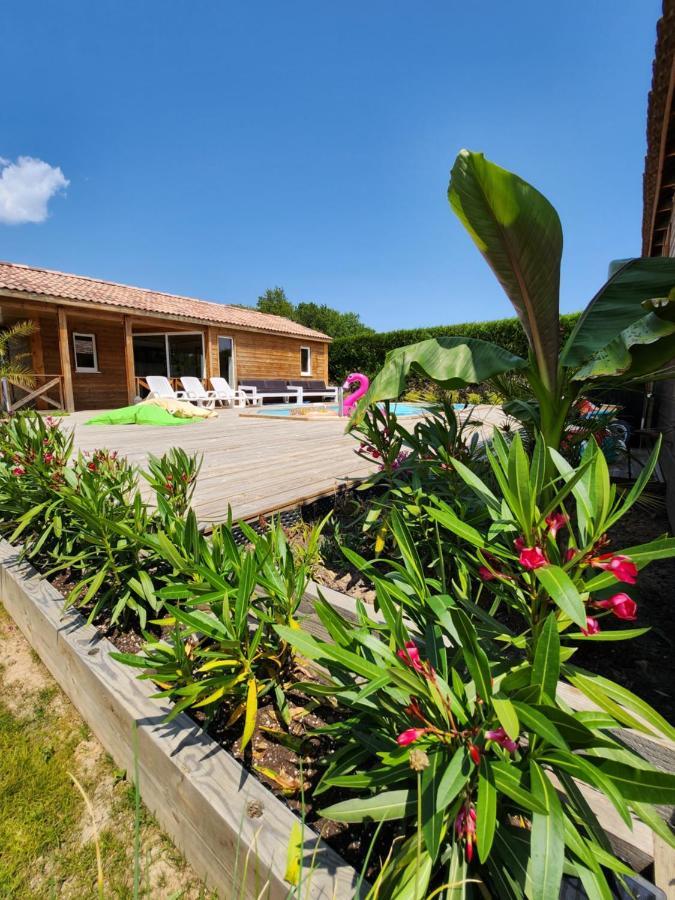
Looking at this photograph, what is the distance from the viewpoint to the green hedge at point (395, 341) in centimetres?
1631

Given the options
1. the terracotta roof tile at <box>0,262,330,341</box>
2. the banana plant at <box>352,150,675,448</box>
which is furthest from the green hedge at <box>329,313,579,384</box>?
the banana plant at <box>352,150,675,448</box>

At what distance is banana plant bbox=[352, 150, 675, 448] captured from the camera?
159 cm

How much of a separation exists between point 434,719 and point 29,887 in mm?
1349

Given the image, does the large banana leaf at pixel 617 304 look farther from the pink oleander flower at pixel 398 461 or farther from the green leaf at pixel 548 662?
the green leaf at pixel 548 662

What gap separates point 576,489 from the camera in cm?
96

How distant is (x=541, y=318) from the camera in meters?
1.84

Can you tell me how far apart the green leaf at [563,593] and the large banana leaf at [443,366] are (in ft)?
3.71

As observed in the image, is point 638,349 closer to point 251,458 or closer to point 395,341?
point 251,458

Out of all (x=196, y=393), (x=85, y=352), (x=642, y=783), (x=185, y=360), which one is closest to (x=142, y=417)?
(x=196, y=393)

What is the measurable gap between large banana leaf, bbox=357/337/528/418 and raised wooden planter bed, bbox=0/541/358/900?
54.1 inches

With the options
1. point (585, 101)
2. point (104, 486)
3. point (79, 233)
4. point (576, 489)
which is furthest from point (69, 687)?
point (79, 233)

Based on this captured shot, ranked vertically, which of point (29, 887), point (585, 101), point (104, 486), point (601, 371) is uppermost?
point (585, 101)

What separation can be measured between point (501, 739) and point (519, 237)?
1.77 m

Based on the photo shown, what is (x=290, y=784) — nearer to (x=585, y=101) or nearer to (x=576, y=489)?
(x=576, y=489)
